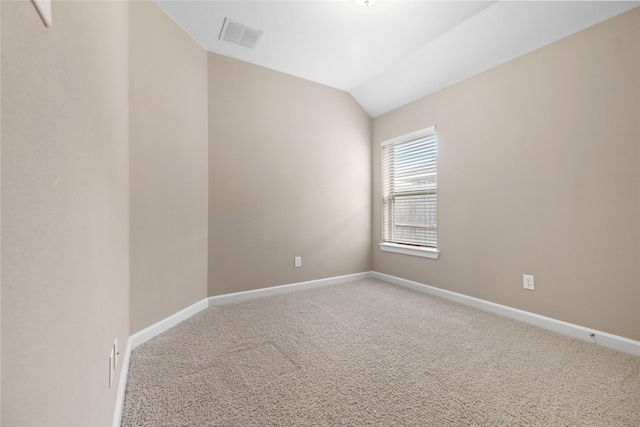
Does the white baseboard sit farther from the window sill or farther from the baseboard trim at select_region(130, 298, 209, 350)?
the window sill

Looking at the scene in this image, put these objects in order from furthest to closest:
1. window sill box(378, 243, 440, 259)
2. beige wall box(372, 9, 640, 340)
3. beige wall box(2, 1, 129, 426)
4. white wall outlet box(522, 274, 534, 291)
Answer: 1. window sill box(378, 243, 440, 259)
2. white wall outlet box(522, 274, 534, 291)
3. beige wall box(372, 9, 640, 340)
4. beige wall box(2, 1, 129, 426)

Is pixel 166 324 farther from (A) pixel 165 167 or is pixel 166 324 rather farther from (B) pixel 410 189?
(B) pixel 410 189

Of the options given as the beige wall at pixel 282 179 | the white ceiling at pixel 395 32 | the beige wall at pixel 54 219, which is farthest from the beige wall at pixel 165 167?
the beige wall at pixel 54 219

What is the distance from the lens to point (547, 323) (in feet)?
7.09

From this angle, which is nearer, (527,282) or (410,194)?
(527,282)

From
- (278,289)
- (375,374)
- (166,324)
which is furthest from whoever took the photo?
(278,289)

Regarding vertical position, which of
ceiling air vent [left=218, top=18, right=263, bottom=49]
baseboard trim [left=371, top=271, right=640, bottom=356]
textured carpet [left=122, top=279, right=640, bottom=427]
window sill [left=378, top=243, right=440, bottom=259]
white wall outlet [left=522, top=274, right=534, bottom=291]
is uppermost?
ceiling air vent [left=218, top=18, right=263, bottom=49]

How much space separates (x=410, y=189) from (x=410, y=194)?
6cm

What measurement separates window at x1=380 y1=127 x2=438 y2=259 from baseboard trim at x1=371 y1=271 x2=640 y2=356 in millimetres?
431

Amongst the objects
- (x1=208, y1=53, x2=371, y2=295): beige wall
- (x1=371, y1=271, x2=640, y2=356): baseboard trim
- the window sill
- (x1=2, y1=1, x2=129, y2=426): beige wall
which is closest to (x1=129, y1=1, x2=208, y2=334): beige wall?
(x1=208, y1=53, x2=371, y2=295): beige wall

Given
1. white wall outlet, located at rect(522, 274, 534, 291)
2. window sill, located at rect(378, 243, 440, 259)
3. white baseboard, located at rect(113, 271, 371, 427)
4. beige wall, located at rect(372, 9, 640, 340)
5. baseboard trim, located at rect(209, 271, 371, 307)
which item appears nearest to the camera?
white baseboard, located at rect(113, 271, 371, 427)

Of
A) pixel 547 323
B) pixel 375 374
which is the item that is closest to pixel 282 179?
pixel 375 374

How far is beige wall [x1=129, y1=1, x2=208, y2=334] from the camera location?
1.91m

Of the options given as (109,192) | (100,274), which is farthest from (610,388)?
(109,192)
